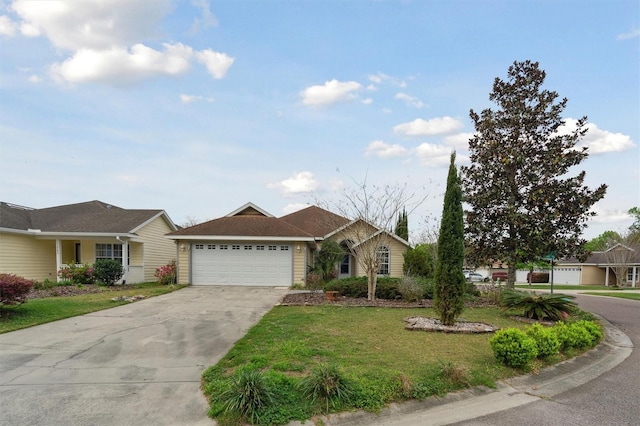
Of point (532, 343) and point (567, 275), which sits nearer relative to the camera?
point (532, 343)

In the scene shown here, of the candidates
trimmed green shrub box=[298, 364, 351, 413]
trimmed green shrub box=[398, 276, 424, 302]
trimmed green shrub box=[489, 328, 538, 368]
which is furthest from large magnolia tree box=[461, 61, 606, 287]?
trimmed green shrub box=[298, 364, 351, 413]

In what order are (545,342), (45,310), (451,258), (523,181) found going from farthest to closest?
(523,181) < (45,310) < (451,258) < (545,342)

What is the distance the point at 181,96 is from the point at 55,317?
778 centimetres

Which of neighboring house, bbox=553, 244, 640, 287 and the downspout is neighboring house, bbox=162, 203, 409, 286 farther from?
neighboring house, bbox=553, 244, 640, 287

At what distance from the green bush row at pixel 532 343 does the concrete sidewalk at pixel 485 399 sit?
0.79ft

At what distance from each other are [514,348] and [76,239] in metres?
19.2

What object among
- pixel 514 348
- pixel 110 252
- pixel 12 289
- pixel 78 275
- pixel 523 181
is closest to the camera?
pixel 514 348

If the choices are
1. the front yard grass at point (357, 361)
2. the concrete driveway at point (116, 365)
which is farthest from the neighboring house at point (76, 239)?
the front yard grass at point (357, 361)

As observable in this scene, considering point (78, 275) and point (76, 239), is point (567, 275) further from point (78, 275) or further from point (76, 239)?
point (76, 239)

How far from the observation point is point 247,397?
3797 millimetres

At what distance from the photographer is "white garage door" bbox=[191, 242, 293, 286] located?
1706cm

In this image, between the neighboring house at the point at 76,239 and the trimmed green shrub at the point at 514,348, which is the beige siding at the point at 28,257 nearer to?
the neighboring house at the point at 76,239

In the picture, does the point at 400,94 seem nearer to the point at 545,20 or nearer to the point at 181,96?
the point at 545,20

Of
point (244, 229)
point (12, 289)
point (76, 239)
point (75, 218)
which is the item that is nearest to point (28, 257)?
point (76, 239)
